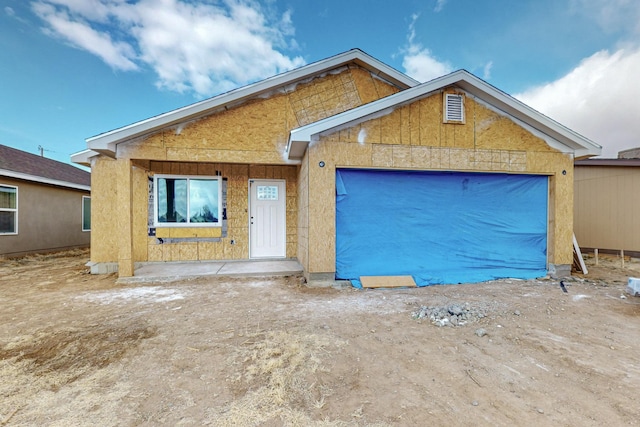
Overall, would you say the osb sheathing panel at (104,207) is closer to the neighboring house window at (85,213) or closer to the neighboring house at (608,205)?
the neighboring house window at (85,213)

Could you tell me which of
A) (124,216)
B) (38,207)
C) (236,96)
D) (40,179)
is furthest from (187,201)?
(38,207)

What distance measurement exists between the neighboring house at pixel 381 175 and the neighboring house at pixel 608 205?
4.63 m

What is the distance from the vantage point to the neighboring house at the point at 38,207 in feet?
28.5

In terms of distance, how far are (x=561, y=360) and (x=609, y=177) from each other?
10.1 metres

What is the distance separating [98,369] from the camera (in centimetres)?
243

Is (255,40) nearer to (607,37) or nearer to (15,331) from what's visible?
(15,331)

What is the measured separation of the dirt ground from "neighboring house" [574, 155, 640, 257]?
6.21 meters

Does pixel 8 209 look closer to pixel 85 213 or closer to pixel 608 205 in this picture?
pixel 85 213

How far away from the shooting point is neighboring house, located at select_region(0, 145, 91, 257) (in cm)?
868

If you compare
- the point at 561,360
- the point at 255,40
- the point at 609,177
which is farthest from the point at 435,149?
the point at 255,40

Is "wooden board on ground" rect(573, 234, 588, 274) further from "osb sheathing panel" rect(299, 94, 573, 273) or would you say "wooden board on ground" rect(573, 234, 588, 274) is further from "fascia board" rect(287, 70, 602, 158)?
"fascia board" rect(287, 70, 602, 158)

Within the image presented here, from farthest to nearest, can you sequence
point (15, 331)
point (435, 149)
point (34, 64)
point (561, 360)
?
1. point (34, 64)
2. point (435, 149)
3. point (15, 331)
4. point (561, 360)

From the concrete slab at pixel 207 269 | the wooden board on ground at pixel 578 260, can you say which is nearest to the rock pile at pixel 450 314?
the concrete slab at pixel 207 269

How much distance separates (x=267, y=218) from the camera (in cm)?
743
